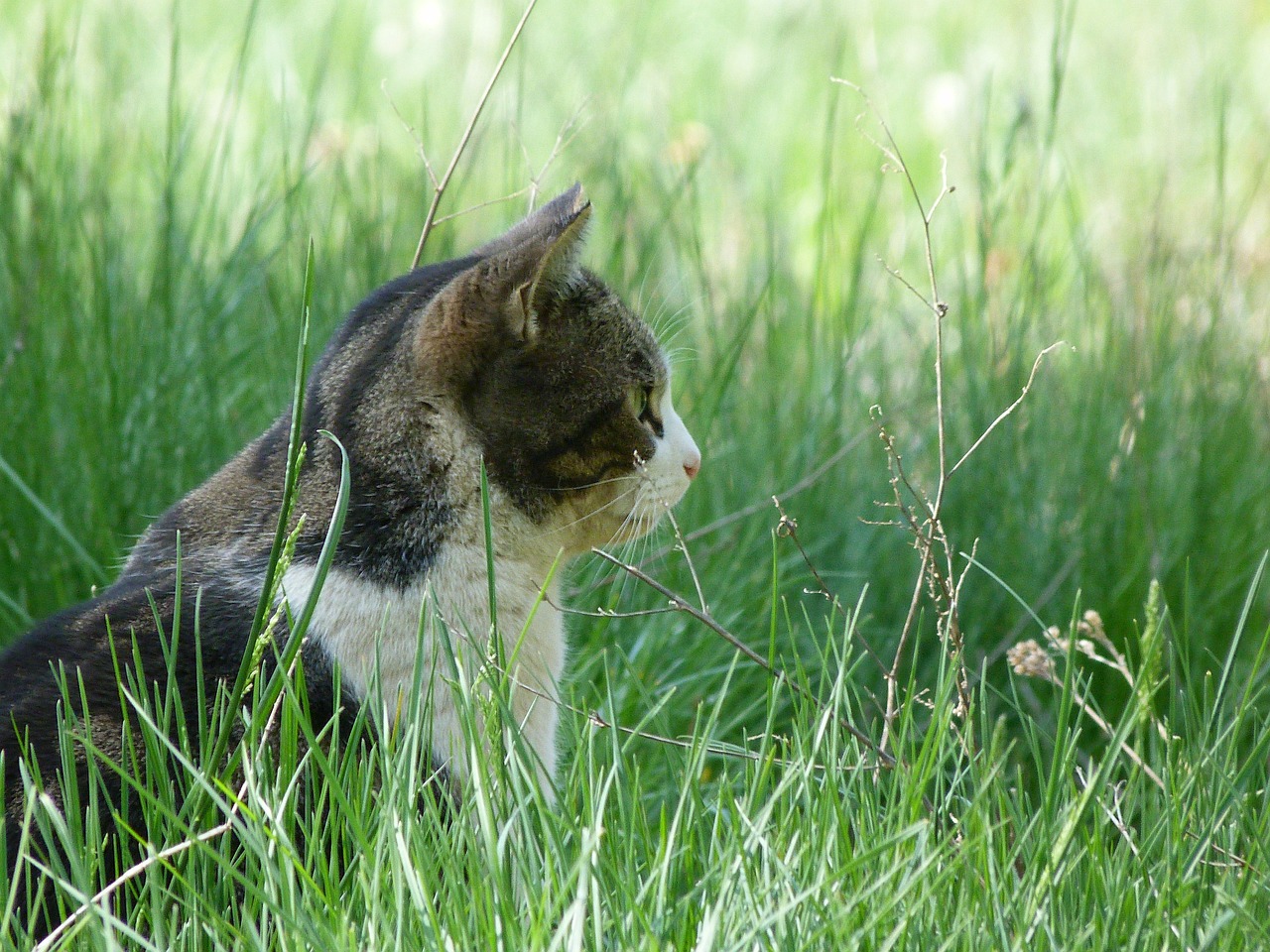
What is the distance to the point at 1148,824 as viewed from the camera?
1.36 meters

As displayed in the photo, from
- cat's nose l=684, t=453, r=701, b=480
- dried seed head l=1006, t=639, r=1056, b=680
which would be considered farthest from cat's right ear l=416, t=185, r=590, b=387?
dried seed head l=1006, t=639, r=1056, b=680

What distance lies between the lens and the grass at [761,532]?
112cm

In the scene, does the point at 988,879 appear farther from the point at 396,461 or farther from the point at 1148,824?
the point at 396,461

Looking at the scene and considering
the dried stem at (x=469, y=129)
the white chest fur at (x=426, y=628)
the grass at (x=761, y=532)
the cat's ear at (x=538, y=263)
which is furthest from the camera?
the dried stem at (x=469, y=129)

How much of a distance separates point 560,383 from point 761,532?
89 cm

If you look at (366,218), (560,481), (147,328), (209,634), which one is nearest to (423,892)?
(209,634)

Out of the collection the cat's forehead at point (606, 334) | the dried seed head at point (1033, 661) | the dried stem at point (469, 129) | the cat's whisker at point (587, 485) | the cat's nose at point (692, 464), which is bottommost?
the dried seed head at point (1033, 661)

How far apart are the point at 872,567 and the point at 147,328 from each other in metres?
1.38

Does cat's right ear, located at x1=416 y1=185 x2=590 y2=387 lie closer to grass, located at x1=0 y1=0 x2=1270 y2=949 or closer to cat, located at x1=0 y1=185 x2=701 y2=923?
cat, located at x1=0 y1=185 x2=701 y2=923

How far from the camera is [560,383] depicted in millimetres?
1691

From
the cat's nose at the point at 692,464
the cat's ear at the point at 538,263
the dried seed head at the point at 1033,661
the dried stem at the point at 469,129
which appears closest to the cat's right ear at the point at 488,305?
the cat's ear at the point at 538,263

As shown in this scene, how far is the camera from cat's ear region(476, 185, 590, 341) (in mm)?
1596

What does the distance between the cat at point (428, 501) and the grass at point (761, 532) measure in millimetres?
112

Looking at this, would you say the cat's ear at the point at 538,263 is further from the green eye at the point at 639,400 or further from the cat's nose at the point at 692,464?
the cat's nose at the point at 692,464
